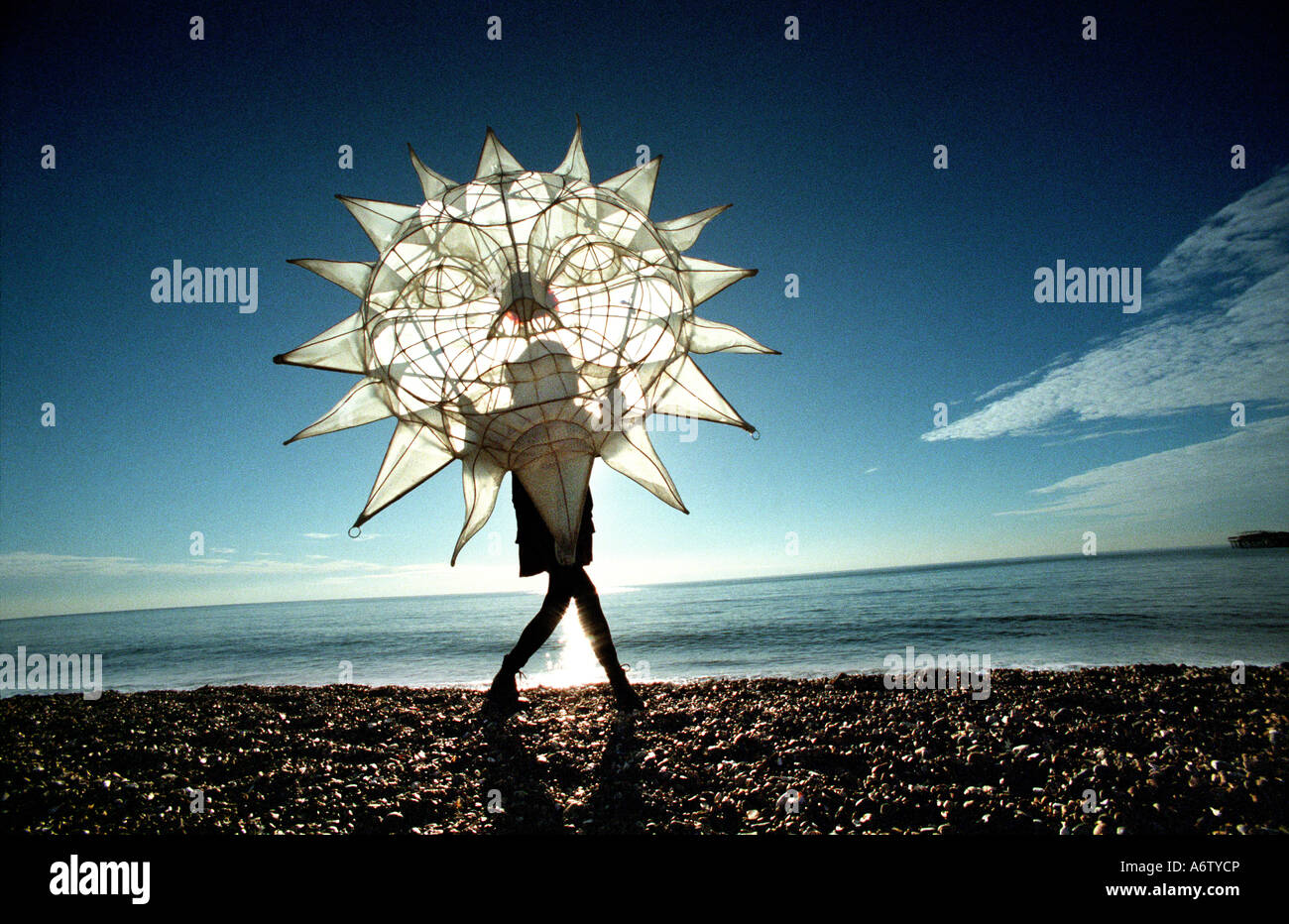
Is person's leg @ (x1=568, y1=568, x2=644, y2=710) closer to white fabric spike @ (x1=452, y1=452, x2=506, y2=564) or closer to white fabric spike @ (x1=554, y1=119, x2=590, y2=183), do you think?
white fabric spike @ (x1=452, y1=452, x2=506, y2=564)

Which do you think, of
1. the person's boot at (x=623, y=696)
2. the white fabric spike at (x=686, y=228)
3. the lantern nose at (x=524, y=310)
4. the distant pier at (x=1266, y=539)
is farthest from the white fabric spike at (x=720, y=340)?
the distant pier at (x=1266, y=539)

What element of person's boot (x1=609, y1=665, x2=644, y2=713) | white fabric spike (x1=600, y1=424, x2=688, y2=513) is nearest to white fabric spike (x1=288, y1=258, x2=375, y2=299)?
white fabric spike (x1=600, y1=424, x2=688, y2=513)

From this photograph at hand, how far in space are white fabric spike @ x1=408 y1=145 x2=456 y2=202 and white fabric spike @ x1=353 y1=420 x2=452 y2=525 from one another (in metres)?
1.78

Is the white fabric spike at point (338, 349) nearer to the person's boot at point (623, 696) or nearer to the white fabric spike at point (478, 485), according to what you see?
the white fabric spike at point (478, 485)

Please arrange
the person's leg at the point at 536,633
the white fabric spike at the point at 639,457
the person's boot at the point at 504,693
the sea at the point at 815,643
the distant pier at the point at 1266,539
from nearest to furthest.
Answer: the white fabric spike at the point at 639,457 → the person's leg at the point at 536,633 → the person's boot at the point at 504,693 → the sea at the point at 815,643 → the distant pier at the point at 1266,539

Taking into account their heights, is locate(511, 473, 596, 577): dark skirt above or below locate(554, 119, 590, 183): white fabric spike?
below

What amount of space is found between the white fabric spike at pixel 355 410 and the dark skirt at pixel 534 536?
1.30 metres

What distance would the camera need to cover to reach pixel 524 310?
3.62 m

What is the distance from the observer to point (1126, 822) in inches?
99.3

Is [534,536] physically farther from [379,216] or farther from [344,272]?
[379,216]

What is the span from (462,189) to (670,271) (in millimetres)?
1550

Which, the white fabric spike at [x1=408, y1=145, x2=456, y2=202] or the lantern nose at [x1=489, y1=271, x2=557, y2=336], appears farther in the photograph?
the white fabric spike at [x1=408, y1=145, x2=456, y2=202]

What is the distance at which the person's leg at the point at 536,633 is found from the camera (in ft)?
15.6

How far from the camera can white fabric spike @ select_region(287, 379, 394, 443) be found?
3896 millimetres
